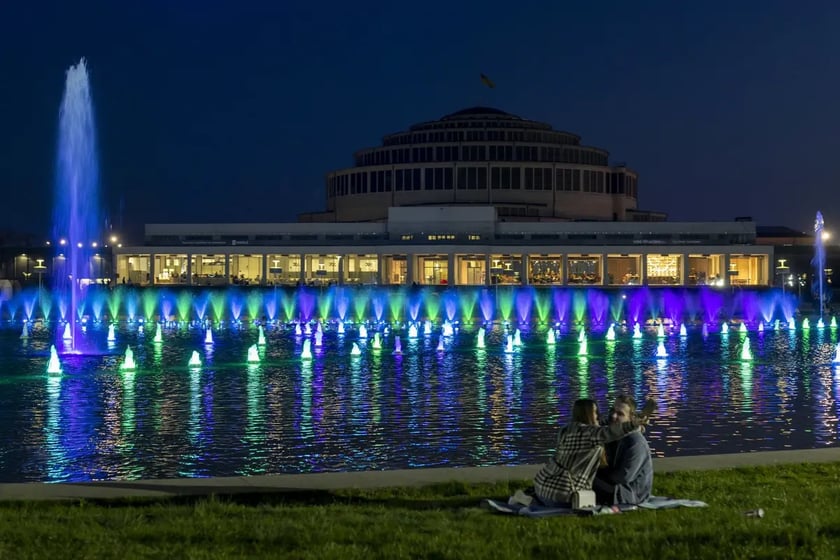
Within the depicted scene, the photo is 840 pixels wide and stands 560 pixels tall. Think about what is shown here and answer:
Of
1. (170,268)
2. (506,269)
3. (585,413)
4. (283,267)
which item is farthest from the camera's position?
(170,268)

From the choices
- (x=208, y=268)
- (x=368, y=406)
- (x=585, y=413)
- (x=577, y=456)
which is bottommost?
(x=368, y=406)

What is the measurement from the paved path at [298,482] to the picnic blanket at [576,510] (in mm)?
1742

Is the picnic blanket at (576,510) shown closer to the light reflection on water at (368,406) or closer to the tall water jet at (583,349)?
the light reflection on water at (368,406)

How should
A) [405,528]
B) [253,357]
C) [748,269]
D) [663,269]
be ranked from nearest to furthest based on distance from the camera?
[405,528] → [253,357] → [663,269] → [748,269]

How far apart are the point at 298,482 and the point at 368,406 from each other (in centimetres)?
1090

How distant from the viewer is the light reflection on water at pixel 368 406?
736 inches

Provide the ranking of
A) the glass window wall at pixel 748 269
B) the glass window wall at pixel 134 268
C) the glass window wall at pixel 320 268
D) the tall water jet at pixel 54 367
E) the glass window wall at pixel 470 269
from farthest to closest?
the glass window wall at pixel 134 268 < the glass window wall at pixel 320 268 < the glass window wall at pixel 470 269 < the glass window wall at pixel 748 269 < the tall water jet at pixel 54 367

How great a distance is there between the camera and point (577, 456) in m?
12.4

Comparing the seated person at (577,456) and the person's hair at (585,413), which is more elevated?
the person's hair at (585,413)

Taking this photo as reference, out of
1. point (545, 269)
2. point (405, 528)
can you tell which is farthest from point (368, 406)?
point (545, 269)

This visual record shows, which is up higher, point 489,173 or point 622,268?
point 489,173

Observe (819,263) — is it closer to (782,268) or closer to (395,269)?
(782,268)

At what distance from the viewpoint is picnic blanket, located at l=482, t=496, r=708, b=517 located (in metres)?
12.1

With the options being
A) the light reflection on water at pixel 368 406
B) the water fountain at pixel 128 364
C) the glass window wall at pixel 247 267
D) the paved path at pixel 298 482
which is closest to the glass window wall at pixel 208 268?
the glass window wall at pixel 247 267
